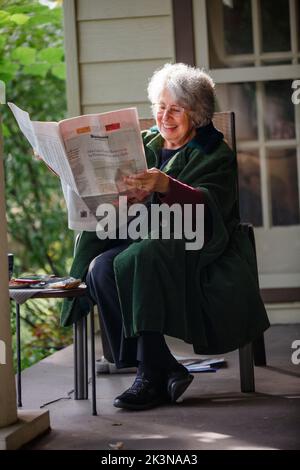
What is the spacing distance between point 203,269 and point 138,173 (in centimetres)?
48

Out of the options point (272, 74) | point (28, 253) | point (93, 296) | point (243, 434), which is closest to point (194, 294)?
point (93, 296)

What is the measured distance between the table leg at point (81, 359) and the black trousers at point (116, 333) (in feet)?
0.32

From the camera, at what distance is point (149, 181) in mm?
3492

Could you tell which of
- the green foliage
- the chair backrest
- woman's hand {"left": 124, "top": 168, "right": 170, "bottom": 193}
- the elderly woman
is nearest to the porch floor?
the elderly woman

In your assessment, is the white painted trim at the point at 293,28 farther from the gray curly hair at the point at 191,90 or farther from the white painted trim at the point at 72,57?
the gray curly hair at the point at 191,90

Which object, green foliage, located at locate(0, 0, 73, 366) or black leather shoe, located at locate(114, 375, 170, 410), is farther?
green foliage, located at locate(0, 0, 73, 366)

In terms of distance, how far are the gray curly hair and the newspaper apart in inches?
18.1

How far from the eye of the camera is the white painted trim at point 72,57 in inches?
214

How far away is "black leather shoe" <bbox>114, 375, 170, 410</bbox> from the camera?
353 centimetres

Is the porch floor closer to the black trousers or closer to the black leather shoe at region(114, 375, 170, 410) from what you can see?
the black leather shoe at region(114, 375, 170, 410)

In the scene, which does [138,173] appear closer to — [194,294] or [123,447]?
[194,294]

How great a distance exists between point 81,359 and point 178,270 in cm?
54

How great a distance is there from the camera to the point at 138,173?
3.46 metres

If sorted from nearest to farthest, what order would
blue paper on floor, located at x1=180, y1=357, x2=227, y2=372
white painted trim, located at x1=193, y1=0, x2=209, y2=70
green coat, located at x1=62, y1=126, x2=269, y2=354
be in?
green coat, located at x1=62, y1=126, x2=269, y2=354
blue paper on floor, located at x1=180, y1=357, x2=227, y2=372
white painted trim, located at x1=193, y1=0, x2=209, y2=70
